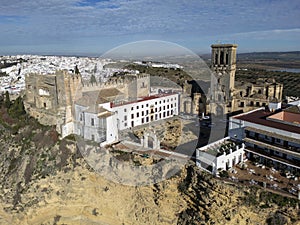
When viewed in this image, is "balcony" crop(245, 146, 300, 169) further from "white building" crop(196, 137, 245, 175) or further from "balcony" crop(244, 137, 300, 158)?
"white building" crop(196, 137, 245, 175)

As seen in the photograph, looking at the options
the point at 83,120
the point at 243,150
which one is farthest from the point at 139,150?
the point at 243,150

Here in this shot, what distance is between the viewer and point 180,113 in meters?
29.9

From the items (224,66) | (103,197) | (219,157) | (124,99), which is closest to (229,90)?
(224,66)

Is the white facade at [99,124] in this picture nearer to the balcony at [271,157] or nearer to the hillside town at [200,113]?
the hillside town at [200,113]

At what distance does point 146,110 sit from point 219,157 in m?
11.5

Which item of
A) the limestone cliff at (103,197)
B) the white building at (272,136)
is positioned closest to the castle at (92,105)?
the limestone cliff at (103,197)

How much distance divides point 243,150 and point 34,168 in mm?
16002

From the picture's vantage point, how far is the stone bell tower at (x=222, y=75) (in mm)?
27047

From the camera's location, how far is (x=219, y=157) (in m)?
16.3

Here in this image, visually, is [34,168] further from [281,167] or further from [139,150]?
[281,167]

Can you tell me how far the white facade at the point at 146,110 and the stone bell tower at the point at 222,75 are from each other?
4.16 meters

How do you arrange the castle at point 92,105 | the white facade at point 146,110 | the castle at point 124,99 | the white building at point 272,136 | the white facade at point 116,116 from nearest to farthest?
the white building at point 272,136, the white facade at point 116,116, the castle at point 92,105, the castle at point 124,99, the white facade at point 146,110

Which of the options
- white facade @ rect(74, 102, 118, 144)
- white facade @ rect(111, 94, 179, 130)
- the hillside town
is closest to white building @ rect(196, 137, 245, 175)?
the hillside town

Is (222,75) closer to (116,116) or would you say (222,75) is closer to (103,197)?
(116,116)
